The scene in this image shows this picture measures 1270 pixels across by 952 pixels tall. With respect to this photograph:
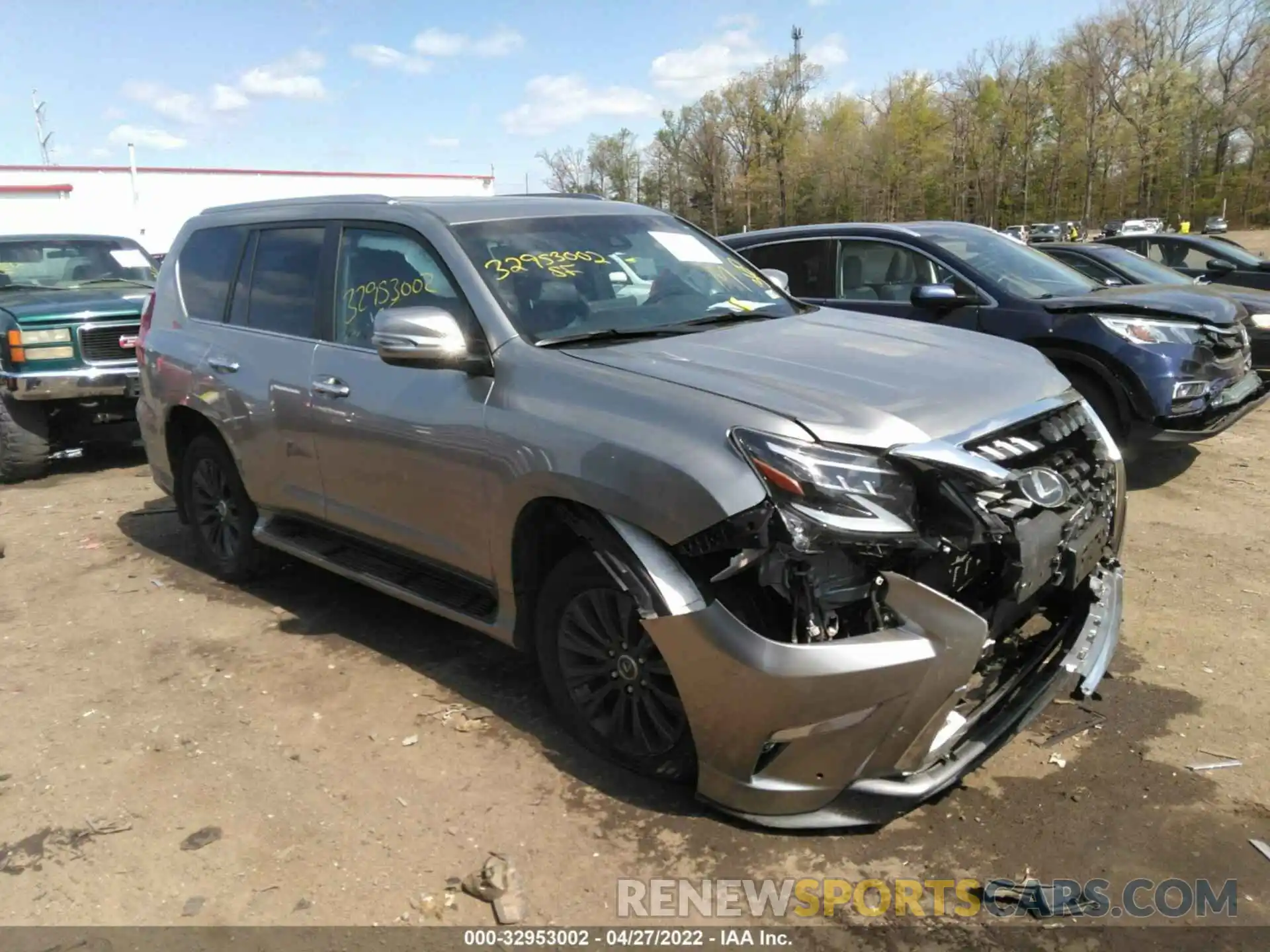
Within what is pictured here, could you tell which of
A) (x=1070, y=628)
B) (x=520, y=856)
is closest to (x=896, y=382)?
(x=1070, y=628)

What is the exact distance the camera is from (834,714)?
8.68ft

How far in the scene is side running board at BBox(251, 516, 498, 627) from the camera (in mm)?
3693

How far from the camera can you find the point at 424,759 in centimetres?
350

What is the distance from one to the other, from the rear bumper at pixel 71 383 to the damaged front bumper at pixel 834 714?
6723 mm

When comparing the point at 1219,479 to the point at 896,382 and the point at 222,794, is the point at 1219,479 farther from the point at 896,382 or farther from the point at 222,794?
the point at 222,794

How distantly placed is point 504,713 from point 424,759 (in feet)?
1.32

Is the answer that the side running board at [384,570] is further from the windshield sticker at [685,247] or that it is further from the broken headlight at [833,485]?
the windshield sticker at [685,247]

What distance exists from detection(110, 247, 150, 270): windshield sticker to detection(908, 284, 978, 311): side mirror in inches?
303

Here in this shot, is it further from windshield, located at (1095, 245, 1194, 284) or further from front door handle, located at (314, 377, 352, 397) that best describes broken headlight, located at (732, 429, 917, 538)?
windshield, located at (1095, 245, 1194, 284)

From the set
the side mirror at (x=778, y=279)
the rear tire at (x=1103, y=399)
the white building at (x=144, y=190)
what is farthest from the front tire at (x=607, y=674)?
the white building at (x=144, y=190)

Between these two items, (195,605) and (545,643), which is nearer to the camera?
(545,643)

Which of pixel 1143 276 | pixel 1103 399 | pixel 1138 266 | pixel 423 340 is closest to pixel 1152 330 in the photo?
pixel 1103 399

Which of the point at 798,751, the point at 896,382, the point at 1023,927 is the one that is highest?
the point at 896,382

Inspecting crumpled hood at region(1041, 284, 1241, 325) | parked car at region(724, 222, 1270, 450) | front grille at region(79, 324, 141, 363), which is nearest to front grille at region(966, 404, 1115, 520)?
parked car at region(724, 222, 1270, 450)
